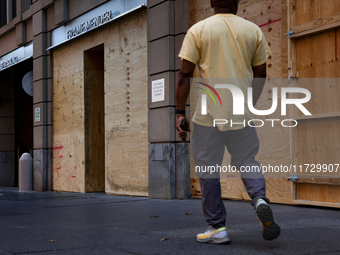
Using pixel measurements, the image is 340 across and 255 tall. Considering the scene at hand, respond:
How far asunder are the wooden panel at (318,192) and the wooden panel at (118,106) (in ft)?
10.8

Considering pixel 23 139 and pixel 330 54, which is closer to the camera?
pixel 330 54

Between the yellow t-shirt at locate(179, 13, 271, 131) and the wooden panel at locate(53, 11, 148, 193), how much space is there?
5180mm

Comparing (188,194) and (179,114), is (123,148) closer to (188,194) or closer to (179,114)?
(188,194)

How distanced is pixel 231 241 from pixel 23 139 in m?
15.1

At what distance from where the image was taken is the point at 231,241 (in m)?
3.74

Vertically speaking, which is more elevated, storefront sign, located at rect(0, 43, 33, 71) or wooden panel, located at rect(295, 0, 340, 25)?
storefront sign, located at rect(0, 43, 33, 71)

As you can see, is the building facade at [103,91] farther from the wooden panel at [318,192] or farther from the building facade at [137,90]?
the wooden panel at [318,192]

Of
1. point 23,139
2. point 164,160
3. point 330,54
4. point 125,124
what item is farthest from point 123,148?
point 23,139

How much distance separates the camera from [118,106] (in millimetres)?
9633

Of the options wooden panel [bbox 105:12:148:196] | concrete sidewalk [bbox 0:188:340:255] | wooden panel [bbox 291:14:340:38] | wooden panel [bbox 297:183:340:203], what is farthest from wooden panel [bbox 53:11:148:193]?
wooden panel [bbox 291:14:340:38]

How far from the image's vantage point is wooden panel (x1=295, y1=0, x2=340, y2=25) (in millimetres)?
5945

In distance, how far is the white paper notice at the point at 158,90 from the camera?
8.30 metres

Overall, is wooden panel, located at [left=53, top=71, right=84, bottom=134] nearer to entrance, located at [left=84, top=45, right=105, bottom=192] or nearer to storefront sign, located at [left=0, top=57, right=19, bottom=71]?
entrance, located at [left=84, top=45, right=105, bottom=192]

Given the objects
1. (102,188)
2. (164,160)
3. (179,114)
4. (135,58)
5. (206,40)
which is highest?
(135,58)
